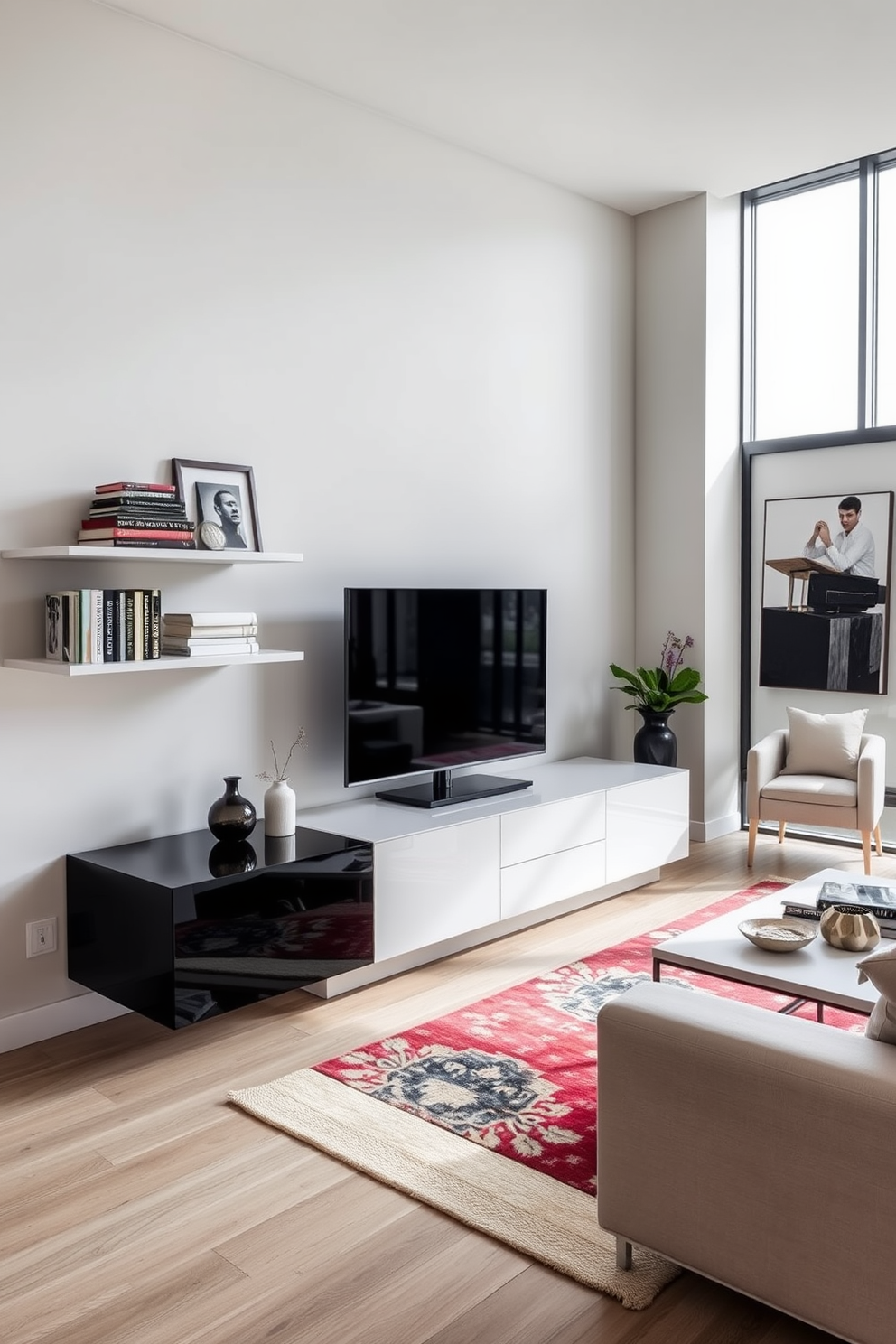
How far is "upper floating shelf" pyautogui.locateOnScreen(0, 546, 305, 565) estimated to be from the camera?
2.79 m

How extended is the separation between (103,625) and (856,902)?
7.07 ft

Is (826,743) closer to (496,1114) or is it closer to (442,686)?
(442,686)

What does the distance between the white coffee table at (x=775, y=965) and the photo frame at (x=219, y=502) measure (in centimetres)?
184

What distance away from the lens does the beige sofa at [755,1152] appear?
1.54 metres

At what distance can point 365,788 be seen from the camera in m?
4.01

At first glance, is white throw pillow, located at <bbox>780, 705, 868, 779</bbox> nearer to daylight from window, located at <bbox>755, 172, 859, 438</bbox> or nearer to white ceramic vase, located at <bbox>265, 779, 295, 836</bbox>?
daylight from window, located at <bbox>755, 172, 859, 438</bbox>

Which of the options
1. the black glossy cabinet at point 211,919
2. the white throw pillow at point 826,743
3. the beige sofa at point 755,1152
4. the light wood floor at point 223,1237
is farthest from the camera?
the white throw pillow at point 826,743

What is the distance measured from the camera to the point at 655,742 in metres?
4.95

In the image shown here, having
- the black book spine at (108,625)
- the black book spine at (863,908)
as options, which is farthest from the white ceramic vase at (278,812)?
the black book spine at (863,908)

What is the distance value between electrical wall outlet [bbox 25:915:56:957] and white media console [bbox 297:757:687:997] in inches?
31.7

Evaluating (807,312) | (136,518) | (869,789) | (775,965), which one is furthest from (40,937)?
(807,312)

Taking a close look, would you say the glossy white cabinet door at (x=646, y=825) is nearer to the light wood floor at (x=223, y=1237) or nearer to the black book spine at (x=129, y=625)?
the light wood floor at (x=223, y=1237)

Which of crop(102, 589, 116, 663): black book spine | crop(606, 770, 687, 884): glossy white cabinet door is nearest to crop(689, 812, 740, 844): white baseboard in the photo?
crop(606, 770, 687, 884): glossy white cabinet door

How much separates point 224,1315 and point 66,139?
3.01 m
